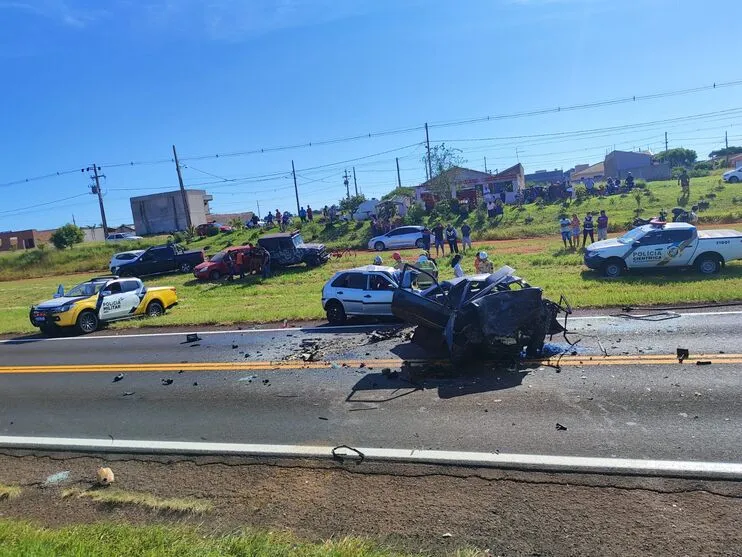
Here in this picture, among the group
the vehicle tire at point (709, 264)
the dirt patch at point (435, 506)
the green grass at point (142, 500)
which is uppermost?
the green grass at point (142, 500)

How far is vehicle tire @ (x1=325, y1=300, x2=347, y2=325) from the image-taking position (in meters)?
14.5

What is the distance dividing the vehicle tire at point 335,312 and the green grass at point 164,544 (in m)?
9.83

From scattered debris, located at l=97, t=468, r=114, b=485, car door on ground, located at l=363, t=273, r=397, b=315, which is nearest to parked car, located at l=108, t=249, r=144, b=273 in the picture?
car door on ground, located at l=363, t=273, r=397, b=315

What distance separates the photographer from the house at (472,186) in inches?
1890

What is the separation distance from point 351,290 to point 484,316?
629 centimetres

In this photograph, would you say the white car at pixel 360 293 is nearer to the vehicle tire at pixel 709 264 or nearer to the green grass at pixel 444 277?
the green grass at pixel 444 277

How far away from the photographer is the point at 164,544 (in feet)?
14.1

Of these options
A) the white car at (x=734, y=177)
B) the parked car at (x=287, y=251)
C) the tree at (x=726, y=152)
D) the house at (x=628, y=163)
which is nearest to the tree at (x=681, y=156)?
the tree at (x=726, y=152)

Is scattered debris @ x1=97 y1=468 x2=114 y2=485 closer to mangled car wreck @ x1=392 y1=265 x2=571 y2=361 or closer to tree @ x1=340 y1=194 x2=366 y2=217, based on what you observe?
mangled car wreck @ x1=392 y1=265 x2=571 y2=361

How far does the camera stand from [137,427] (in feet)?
24.9

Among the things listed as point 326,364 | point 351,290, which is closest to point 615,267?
point 351,290

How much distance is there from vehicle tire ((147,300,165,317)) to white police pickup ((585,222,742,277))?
1480 centimetres

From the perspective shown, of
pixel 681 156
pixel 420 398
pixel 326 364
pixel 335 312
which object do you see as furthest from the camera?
pixel 681 156

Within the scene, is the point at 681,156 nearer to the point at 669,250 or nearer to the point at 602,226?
the point at 602,226
